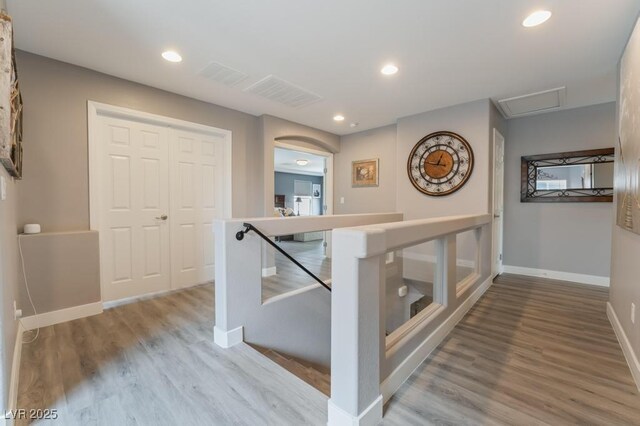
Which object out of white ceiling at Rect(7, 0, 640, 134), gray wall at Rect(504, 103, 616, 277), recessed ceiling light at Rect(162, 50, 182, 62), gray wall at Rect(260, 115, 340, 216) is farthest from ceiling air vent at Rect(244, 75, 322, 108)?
gray wall at Rect(504, 103, 616, 277)

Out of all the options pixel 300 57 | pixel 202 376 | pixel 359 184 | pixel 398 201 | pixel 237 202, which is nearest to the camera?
pixel 202 376

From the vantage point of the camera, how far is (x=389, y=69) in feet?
9.34

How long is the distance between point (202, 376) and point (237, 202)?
2.67m

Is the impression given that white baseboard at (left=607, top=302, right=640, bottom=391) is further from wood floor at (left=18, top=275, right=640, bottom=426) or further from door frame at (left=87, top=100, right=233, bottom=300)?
door frame at (left=87, top=100, right=233, bottom=300)

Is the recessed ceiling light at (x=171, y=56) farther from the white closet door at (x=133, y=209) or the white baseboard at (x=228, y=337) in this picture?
the white baseboard at (x=228, y=337)

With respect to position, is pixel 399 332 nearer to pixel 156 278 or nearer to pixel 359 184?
pixel 156 278

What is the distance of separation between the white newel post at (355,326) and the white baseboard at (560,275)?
4089mm

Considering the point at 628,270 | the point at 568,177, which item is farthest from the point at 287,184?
the point at 628,270

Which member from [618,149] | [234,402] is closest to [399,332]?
[234,402]

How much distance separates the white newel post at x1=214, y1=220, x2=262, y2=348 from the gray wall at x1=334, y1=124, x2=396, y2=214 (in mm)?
3284

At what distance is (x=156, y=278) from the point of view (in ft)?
11.2

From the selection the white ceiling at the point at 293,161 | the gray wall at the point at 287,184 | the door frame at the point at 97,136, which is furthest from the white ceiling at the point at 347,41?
the gray wall at the point at 287,184

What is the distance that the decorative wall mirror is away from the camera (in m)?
3.73

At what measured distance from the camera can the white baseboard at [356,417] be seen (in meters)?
1.31
